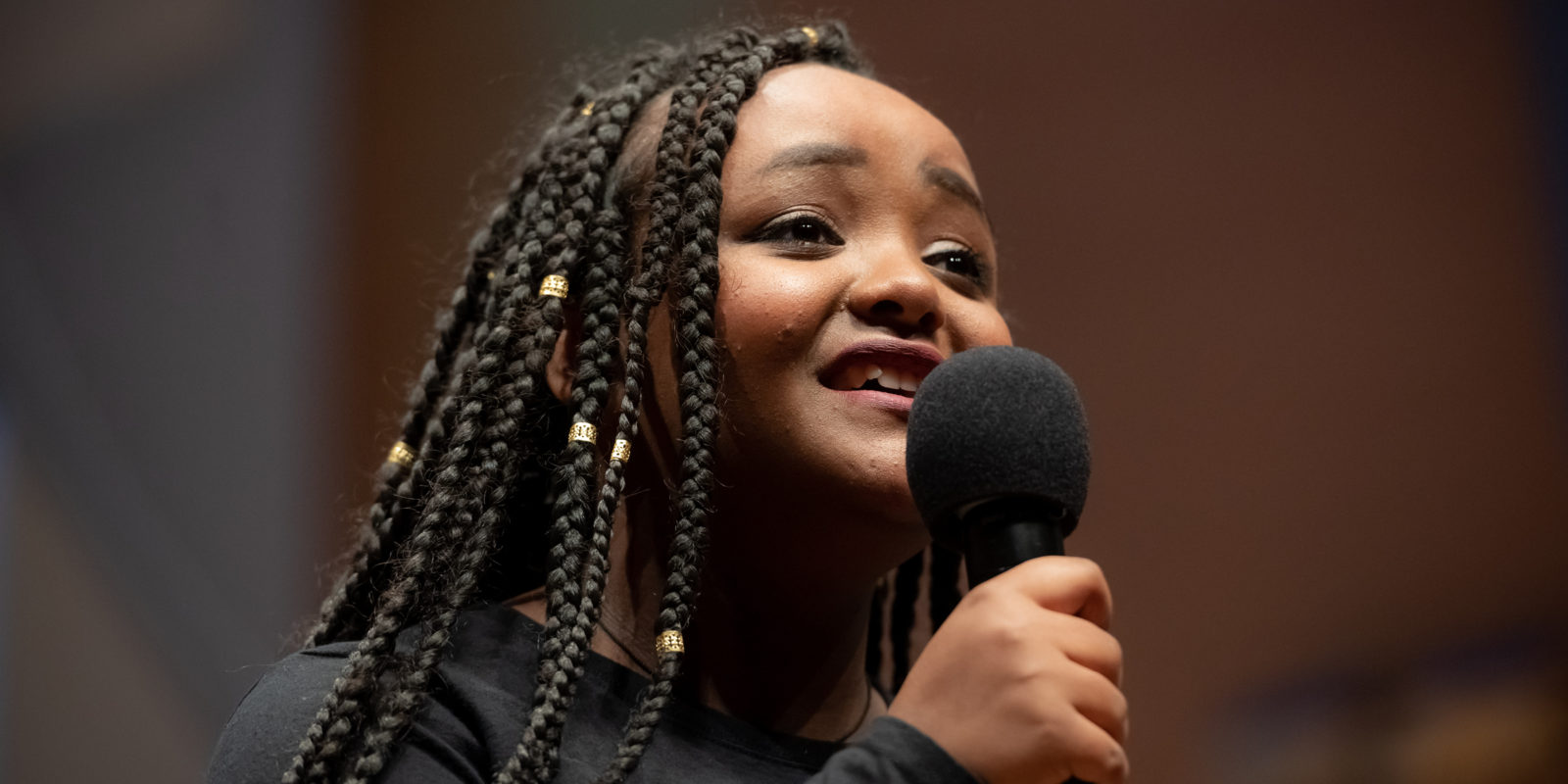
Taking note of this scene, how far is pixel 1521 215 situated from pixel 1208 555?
2.08 feet

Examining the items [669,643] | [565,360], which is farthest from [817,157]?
[669,643]

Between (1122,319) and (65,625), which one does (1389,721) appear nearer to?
(1122,319)

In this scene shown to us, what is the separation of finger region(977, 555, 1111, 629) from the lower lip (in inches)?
11.0

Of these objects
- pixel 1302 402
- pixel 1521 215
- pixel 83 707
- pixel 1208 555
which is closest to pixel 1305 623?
pixel 1208 555

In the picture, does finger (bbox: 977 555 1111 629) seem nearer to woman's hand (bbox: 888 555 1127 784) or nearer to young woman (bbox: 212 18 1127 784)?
woman's hand (bbox: 888 555 1127 784)

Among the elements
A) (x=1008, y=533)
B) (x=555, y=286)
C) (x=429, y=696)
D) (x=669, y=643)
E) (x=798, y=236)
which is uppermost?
(x=798, y=236)

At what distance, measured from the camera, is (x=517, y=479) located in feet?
3.71

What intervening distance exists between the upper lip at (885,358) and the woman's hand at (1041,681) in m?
0.31

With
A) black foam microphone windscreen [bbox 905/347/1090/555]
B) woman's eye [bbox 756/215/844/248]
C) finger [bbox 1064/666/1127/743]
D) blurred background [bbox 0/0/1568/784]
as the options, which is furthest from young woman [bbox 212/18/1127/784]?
blurred background [bbox 0/0/1568/784]

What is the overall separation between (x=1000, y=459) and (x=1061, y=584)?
0.08m

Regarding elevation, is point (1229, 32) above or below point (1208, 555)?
above

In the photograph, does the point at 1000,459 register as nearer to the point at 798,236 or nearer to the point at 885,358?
the point at 885,358

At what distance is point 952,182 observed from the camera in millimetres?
1197

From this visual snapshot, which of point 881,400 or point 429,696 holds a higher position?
point 881,400
